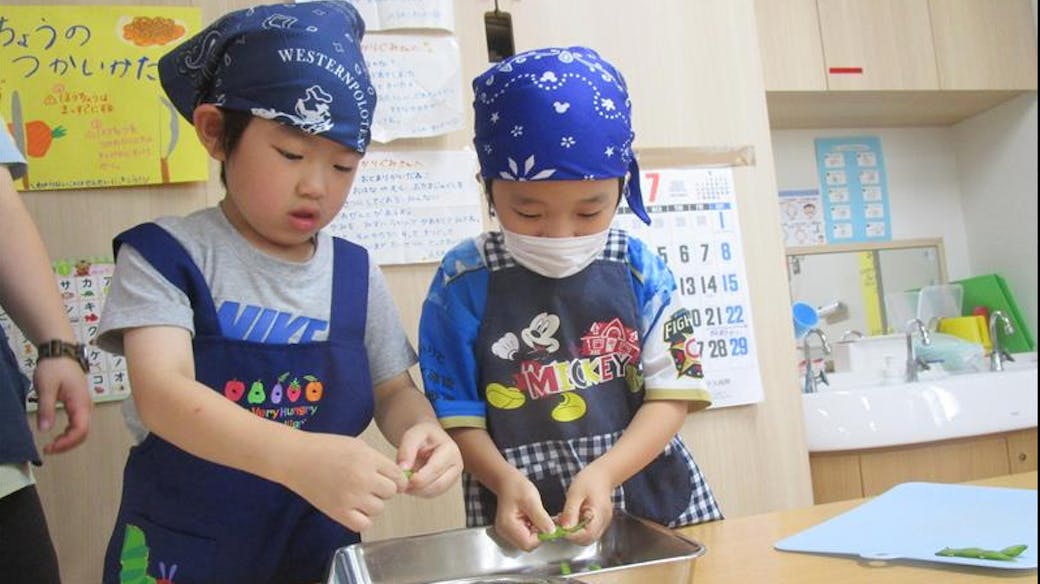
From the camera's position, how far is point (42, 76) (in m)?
1.23

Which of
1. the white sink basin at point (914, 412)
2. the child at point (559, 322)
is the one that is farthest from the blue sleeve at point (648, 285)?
the white sink basin at point (914, 412)

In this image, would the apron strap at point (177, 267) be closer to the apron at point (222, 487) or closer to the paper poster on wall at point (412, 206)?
the apron at point (222, 487)

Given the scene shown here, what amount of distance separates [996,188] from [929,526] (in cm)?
201

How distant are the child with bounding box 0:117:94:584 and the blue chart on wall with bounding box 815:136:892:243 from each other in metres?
1.96

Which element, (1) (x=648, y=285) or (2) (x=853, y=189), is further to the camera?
(2) (x=853, y=189)

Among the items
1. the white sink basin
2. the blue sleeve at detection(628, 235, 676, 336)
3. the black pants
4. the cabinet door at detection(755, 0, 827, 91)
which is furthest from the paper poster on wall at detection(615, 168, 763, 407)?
the black pants

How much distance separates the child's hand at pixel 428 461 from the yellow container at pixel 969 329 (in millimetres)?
1931

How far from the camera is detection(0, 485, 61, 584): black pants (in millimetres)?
675

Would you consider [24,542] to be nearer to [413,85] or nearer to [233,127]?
[233,127]

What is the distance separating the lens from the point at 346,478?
0.54m

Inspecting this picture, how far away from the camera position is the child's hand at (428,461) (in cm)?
61

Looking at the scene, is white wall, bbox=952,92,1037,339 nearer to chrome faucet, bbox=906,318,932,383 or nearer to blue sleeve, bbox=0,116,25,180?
chrome faucet, bbox=906,318,932,383

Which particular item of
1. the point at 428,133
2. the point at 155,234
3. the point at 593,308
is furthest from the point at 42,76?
the point at 593,308

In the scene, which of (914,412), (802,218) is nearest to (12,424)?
(914,412)
